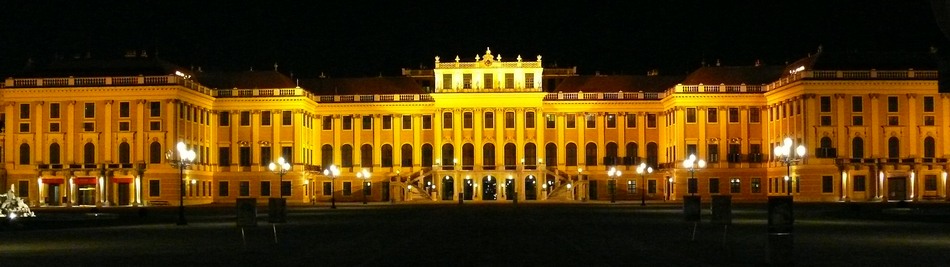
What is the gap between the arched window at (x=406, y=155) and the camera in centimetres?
11331

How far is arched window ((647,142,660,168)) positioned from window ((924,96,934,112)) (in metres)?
22.3

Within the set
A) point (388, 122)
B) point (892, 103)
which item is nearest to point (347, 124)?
point (388, 122)

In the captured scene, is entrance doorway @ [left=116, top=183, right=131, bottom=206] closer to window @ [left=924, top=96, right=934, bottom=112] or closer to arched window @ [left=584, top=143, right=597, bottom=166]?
arched window @ [left=584, top=143, right=597, bottom=166]

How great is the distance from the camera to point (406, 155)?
113500 millimetres

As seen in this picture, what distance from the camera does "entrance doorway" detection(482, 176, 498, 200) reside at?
366 feet

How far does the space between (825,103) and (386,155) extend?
34936mm

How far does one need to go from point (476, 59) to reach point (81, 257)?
282 ft

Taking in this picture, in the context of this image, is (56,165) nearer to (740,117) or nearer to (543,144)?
(543,144)

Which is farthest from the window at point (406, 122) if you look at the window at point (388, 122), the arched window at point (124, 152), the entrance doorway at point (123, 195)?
the entrance doorway at point (123, 195)

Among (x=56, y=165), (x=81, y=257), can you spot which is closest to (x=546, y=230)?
(x=81, y=257)

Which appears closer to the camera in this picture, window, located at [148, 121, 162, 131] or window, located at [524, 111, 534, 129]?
window, located at [148, 121, 162, 131]

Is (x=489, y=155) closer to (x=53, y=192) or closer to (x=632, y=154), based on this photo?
(x=632, y=154)

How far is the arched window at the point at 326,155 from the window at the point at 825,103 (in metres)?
38.4

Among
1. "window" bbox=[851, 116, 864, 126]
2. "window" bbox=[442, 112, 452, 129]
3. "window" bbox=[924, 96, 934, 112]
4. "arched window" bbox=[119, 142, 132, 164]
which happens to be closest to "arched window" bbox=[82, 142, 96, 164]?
"arched window" bbox=[119, 142, 132, 164]
